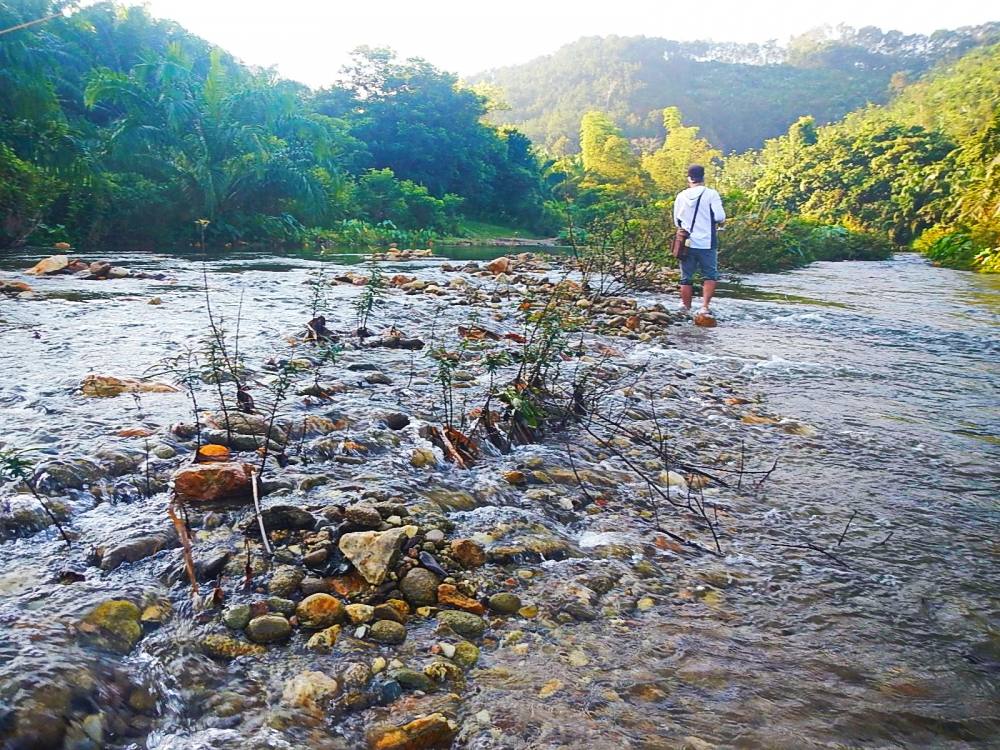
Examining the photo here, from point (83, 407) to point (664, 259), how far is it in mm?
8828

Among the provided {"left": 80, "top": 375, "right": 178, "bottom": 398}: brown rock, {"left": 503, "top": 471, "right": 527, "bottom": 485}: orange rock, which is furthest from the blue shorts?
{"left": 80, "top": 375, "right": 178, "bottom": 398}: brown rock

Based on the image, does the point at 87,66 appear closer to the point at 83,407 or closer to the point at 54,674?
the point at 83,407

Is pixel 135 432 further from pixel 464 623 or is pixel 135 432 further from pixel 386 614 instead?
pixel 464 623

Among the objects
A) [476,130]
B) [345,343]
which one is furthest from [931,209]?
[345,343]

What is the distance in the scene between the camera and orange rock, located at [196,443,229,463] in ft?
7.29

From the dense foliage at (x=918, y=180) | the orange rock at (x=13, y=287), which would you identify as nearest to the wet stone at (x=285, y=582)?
the orange rock at (x=13, y=287)

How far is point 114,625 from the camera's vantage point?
1367 mm

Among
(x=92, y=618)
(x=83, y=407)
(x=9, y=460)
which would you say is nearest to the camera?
(x=92, y=618)

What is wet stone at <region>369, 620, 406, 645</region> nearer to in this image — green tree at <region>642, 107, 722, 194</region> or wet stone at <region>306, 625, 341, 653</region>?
wet stone at <region>306, 625, 341, 653</region>

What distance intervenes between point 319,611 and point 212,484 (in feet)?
2.30

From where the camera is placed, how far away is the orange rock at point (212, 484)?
195 cm

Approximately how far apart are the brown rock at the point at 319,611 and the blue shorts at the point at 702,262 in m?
6.00

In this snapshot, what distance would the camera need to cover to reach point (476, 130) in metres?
36.9

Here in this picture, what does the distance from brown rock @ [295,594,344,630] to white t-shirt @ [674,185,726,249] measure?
20.0 ft
